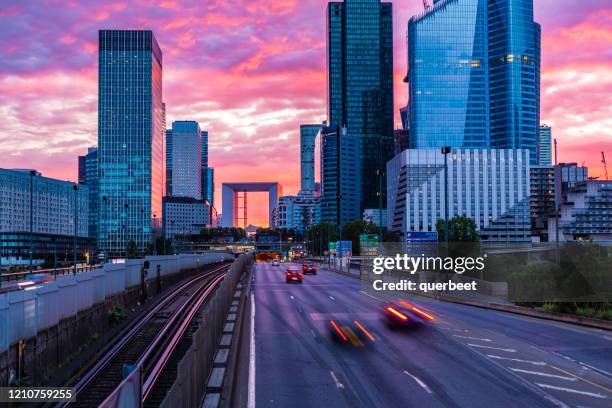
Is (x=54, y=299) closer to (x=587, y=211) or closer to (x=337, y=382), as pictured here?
(x=337, y=382)

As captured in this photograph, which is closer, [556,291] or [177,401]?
[177,401]

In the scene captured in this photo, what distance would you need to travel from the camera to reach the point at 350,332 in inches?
1190

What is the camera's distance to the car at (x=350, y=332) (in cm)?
2752

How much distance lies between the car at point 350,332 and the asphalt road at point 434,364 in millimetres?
372

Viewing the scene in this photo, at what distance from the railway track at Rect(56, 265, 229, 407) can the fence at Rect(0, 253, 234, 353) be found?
2410mm

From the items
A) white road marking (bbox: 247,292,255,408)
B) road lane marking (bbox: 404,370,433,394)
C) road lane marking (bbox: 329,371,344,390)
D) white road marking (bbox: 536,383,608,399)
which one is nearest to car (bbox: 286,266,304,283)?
white road marking (bbox: 247,292,255,408)

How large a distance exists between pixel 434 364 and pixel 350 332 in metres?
8.41

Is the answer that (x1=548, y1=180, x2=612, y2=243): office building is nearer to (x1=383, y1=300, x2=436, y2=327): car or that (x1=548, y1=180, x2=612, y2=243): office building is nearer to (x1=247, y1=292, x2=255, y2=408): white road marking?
(x1=383, y1=300, x2=436, y2=327): car

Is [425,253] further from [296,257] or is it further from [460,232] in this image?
[296,257]

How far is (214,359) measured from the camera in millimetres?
20688

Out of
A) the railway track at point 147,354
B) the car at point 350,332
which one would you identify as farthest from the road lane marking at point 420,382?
the railway track at point 147,354

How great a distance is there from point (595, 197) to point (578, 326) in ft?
458

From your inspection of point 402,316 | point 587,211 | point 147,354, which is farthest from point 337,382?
point 587,211

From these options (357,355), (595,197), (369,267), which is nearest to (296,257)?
(595,197)
